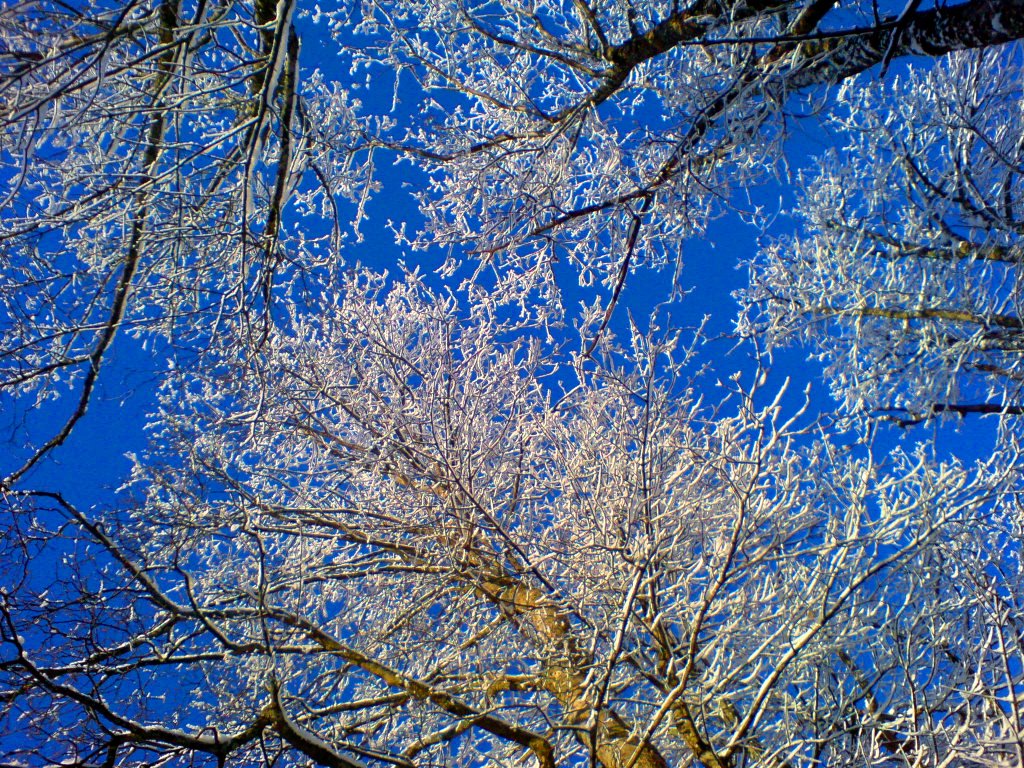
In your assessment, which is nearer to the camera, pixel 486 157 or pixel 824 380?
pixel 486 157

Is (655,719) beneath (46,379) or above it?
beneath

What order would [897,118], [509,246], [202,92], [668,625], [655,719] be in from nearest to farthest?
[202,92] → [655,719] → [509,246] → [668,625] → [897,118]

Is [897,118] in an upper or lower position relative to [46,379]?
upper

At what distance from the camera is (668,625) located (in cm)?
598

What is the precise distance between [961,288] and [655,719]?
16.2 ft

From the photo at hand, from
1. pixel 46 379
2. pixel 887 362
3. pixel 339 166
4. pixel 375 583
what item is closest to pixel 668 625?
pixel 375 583

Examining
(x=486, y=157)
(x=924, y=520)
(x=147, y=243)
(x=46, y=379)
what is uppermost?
(x=486, y=157)

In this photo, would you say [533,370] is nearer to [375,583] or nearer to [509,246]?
[509,246]

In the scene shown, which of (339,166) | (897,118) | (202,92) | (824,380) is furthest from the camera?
(824,380)

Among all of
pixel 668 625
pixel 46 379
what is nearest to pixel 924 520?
pixel 668 625

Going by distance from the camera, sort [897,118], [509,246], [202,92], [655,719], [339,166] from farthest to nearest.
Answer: [897,118] < [339,166] < [509,246] < [655,719] < [202,92]

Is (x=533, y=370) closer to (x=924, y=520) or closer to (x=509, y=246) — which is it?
(x=509, y=246)

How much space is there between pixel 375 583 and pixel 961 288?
19.8ft

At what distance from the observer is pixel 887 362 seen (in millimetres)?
6840
